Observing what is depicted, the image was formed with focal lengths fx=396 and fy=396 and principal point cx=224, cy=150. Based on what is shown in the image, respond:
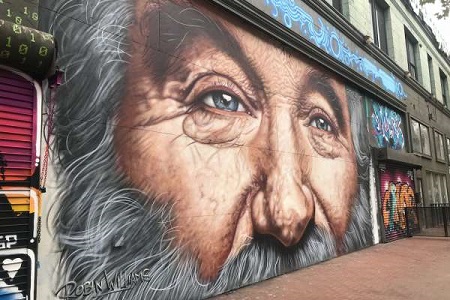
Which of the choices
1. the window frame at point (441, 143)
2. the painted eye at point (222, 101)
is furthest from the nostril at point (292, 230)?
the window frame at point (441, 143)

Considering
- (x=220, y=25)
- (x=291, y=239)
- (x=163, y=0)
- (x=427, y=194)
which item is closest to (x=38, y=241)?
(x=163, y=0)

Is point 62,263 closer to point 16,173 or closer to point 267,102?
point 16,173

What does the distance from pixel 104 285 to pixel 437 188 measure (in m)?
21.2

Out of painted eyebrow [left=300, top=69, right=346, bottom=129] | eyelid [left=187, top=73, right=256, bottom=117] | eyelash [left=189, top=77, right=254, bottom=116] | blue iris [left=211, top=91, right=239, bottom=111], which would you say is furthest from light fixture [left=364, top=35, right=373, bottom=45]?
blue iris [left=211, top=91, right=239, bottom=111]

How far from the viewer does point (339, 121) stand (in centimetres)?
1202

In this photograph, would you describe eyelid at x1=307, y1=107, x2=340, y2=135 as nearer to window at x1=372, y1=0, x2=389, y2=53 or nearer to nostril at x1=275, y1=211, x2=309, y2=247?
nostril at x1=275, y1=211, x2=309, y2=247

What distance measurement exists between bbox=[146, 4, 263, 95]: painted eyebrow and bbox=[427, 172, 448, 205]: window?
16219 millimetres

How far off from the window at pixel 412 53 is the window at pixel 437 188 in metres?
5.43

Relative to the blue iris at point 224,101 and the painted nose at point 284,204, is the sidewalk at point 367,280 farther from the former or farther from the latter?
the blue iris at point 224,101

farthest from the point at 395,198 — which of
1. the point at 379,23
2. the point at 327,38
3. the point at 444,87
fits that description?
the point at 444,87

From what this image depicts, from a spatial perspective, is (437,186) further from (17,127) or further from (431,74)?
(17,127)

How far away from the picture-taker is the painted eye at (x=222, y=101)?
7.09m

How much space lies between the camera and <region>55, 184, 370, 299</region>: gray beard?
484 cm

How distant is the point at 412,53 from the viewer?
21.4m
